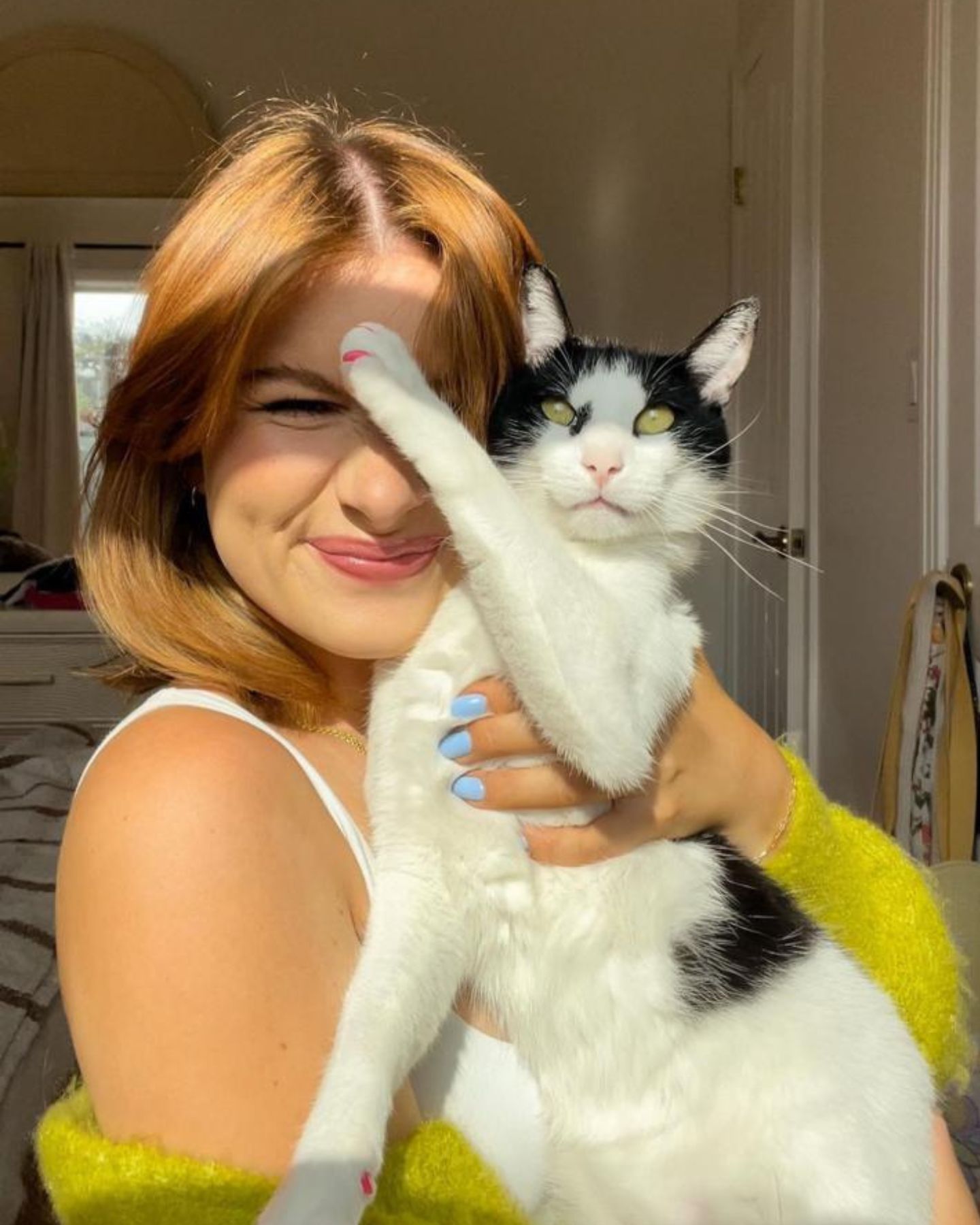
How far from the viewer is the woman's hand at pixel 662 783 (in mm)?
811

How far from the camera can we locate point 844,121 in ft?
8.84

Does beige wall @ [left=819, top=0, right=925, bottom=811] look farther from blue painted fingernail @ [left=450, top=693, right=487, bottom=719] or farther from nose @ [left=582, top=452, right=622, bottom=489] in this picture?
blue painted fingernail @ [left=450, top=693, right=487, bottom=719]

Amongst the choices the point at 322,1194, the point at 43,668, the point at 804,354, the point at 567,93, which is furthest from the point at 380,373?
the point at 567,93

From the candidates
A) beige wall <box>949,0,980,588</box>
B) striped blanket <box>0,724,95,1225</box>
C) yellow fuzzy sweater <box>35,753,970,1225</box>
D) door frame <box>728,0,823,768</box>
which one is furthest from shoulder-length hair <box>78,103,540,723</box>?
door frame <box>728,0,823,768</box>

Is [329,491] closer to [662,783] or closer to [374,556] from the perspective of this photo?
[374,556]

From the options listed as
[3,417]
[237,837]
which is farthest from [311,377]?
[3,417]

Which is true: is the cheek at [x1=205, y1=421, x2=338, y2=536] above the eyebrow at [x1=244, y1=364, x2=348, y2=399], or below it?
below

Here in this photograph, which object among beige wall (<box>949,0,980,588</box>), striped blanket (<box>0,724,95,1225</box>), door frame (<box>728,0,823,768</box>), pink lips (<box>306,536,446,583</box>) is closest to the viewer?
pink lips (<box>306,536,446,583</box>)

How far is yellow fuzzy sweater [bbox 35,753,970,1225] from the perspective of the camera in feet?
2.01

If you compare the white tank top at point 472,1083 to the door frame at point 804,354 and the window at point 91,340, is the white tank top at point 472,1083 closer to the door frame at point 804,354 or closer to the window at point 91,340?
the door frame at point 804,354

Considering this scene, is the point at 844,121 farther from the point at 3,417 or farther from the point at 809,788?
the point at 3,417

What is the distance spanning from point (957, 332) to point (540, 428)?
4.74 ft

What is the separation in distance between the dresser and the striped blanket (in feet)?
3.93

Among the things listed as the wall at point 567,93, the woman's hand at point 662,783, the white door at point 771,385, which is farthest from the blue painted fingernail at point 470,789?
the wall at point 567,93
